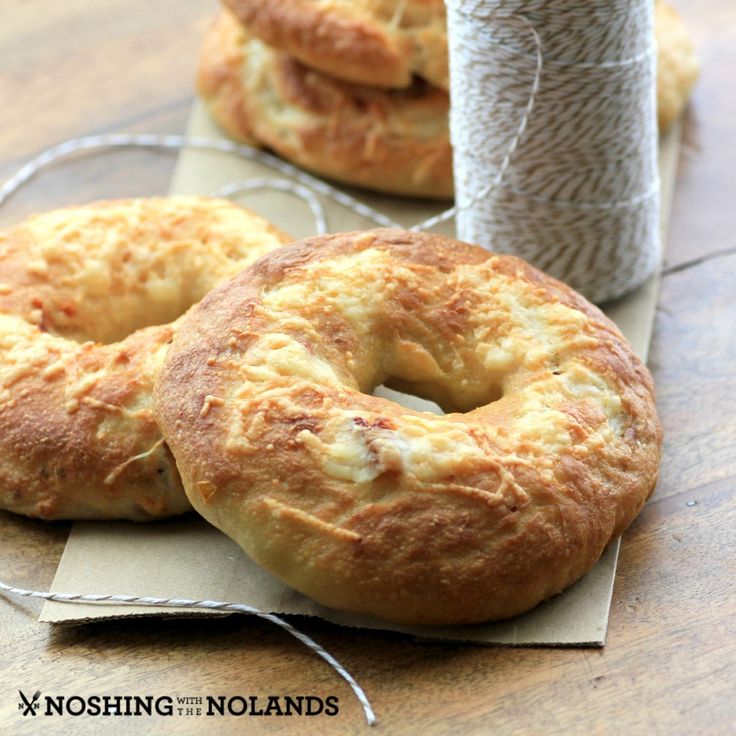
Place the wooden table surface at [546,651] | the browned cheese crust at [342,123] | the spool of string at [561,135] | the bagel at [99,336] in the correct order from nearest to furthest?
the wooden table surface at [546,651]
the bagel at [99,336]
the spool of string at [561,135]
the browned cheese crust at [342,123]

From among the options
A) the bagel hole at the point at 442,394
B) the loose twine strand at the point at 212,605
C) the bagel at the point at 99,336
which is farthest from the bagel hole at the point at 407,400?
the loose twine strand at the point at 212,605

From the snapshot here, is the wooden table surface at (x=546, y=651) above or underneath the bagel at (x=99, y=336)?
underneath

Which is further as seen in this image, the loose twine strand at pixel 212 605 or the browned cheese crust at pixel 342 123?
the browned cheese crust at pixel 342 123

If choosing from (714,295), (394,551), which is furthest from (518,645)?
(714,295)

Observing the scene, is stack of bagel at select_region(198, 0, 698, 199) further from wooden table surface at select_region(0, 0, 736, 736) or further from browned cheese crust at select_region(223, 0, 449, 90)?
wooden table surface at select_region(0, 0, 736, 736)

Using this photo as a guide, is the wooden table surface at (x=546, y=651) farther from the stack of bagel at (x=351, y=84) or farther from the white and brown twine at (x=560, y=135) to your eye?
the stack of bagel at (x=351, y=84)

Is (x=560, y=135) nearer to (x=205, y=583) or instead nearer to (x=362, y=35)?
(x=362, y=35)

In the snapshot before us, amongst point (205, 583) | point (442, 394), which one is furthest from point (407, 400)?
point (205, 583)
